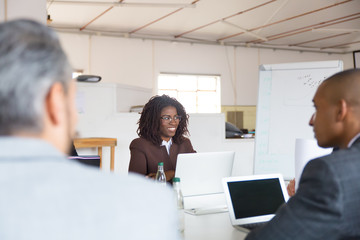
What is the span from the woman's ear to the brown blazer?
226 centimetres

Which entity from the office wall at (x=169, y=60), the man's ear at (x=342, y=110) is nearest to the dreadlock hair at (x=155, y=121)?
the man's ear at (x=342, y=110)

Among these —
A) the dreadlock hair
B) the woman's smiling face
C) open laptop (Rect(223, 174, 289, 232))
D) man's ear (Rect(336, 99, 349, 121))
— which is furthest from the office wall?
man's ear (Rect(336, 99, 349, 121))

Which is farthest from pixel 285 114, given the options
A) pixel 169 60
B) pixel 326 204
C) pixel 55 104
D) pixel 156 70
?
pixel 169 60

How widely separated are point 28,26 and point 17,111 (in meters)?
0.15

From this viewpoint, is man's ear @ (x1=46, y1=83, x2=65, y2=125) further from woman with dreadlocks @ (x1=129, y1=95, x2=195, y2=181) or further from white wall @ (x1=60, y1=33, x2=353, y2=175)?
white wall @ (x1=60, y1=33, x2=353, y2=175)

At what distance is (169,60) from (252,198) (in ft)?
26.7

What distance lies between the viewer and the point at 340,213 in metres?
1.16

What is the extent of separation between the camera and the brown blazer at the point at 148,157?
2.96 meters

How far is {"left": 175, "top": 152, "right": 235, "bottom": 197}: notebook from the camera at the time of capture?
2.39 metres

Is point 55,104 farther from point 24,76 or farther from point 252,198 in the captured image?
point 252,198

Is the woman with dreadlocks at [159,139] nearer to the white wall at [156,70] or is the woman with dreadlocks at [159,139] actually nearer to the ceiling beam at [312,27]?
the white wall at [156,70]

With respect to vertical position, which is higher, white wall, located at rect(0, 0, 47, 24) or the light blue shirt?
white wall, located at rect(0, 0, 47, 24)

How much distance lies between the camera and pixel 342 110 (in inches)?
54.1

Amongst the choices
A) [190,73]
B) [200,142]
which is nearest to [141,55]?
[190,73]
